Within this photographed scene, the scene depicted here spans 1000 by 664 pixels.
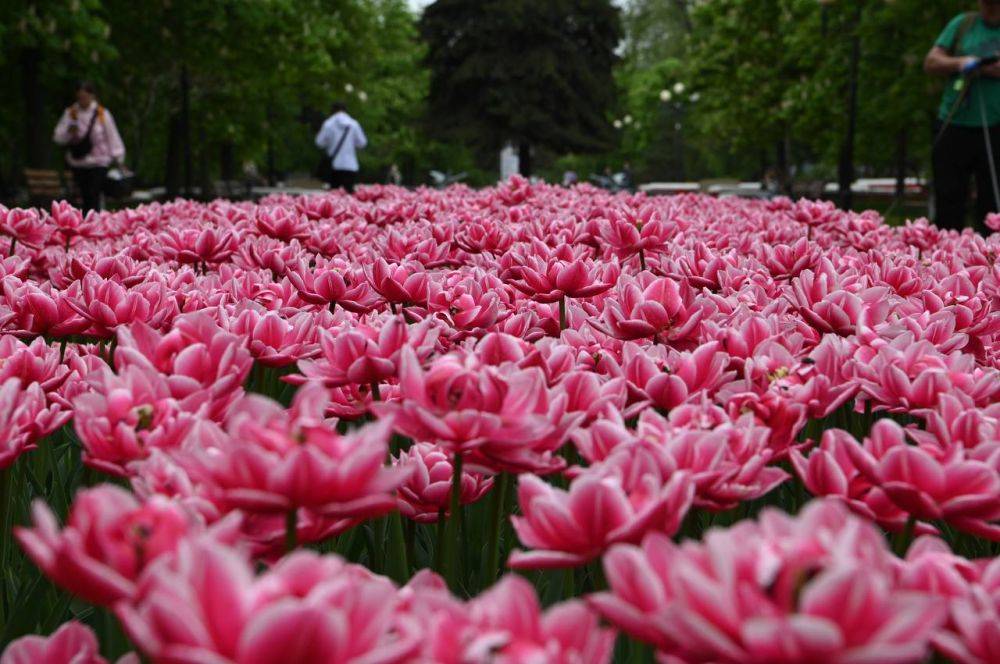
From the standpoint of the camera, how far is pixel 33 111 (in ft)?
76.5

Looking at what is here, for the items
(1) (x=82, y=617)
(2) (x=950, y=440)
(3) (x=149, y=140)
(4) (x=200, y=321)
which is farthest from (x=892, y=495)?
(3) (x=149, y=140)

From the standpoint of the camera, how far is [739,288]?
142 inches

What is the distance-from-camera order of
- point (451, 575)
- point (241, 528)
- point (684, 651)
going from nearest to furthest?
point (684, 651), point (241, 528), point (451, 575)

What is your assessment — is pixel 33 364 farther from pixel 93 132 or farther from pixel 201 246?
pixel 93 132

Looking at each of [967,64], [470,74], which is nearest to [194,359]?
[967,64]

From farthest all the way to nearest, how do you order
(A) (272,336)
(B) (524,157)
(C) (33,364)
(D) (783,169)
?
(D) (783,169) → (B) (524,157) → (A) (272,336) → (C) (33,364)

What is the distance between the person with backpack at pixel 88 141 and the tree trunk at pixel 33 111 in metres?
8.04

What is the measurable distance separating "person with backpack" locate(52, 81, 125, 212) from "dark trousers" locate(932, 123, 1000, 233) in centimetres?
1214

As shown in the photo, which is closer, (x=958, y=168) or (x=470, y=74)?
(x=958, y=168)

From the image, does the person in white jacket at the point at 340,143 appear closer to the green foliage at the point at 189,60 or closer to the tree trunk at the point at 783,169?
the green foliage at the point at 189,60

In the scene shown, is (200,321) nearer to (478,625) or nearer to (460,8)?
(478,625)

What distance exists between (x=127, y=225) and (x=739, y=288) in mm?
4757

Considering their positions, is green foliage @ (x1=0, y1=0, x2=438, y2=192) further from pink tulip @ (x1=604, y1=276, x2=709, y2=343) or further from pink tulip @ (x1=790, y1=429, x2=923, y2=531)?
pink tulip @ (x1=790, y1=429, x2=923, y2=531)

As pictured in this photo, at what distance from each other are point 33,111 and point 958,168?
2094cm
